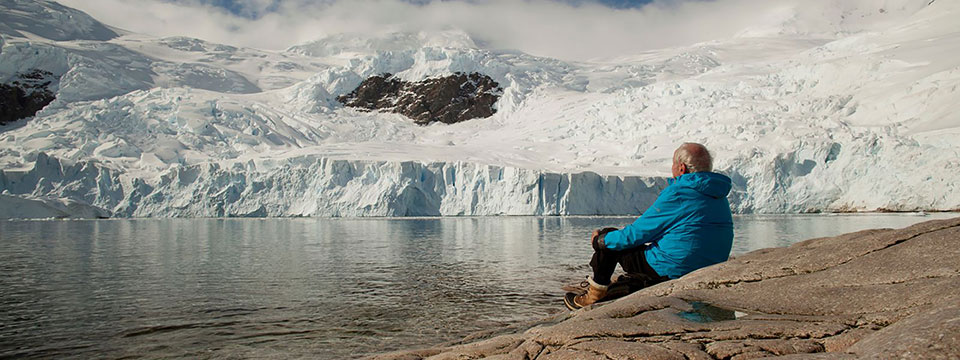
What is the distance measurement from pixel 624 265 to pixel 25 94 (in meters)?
54.9

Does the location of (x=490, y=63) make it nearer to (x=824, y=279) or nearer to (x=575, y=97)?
(x=575, y=97)

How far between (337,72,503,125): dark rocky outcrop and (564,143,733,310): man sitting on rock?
52055 millimetres

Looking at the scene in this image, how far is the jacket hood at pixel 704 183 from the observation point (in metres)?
2.97

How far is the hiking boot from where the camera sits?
3260 mm

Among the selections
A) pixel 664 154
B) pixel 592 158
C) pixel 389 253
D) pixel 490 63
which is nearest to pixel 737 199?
pixel 664 154

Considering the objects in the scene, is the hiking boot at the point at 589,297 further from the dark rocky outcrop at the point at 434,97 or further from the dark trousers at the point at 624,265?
the dark rocky outcrop at the point at 434,97

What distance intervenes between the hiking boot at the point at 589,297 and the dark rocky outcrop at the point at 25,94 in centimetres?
5262

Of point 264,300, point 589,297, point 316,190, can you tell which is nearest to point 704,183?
point 589,297

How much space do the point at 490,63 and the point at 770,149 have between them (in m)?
32.2

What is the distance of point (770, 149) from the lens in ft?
91.6

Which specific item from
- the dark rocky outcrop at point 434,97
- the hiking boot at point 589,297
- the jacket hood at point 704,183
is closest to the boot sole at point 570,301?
the hiking boot at point 589,297

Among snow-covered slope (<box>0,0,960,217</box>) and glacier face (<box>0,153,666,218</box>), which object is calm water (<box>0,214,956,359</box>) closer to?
snow-covered slope (<box>0,0,960,217</box>)

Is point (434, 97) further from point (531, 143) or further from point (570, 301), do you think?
point (570, 301)

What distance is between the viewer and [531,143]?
136 ft
